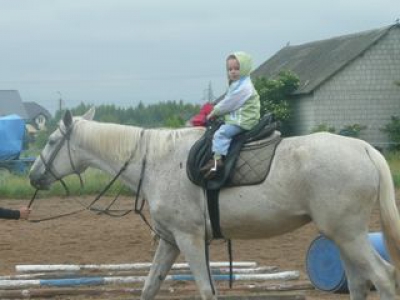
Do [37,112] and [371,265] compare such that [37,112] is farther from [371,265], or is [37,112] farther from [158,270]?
[371,265]

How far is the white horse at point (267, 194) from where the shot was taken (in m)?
6.81

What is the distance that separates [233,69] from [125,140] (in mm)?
1198

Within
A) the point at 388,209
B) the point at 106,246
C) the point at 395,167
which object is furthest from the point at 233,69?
the point at 395,167

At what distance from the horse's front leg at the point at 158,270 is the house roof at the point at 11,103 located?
64.0m

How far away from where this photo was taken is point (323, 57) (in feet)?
125

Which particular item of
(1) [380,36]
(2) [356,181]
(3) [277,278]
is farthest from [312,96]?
(2) [356,181]

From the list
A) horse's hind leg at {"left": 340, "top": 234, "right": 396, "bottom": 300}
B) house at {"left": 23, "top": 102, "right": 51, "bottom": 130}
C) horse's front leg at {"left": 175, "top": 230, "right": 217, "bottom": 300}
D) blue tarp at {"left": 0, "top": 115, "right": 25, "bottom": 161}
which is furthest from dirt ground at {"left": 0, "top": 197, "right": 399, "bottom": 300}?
house at {"left": 23, "top": 102, "right": 51, "bottom": 130}

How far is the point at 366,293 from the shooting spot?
23.7 ft

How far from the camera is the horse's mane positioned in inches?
297

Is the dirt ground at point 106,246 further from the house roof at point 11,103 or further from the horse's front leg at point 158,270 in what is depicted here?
the house roof at point 11,103

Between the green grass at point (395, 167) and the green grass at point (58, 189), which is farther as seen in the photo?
the green grass at point (395, 167)

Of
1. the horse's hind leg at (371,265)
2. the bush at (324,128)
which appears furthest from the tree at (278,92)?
the horse's hind leg at (371,265)

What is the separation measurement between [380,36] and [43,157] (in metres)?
29.2

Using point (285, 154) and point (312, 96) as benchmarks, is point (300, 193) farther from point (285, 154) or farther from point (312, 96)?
point (312, 96)
